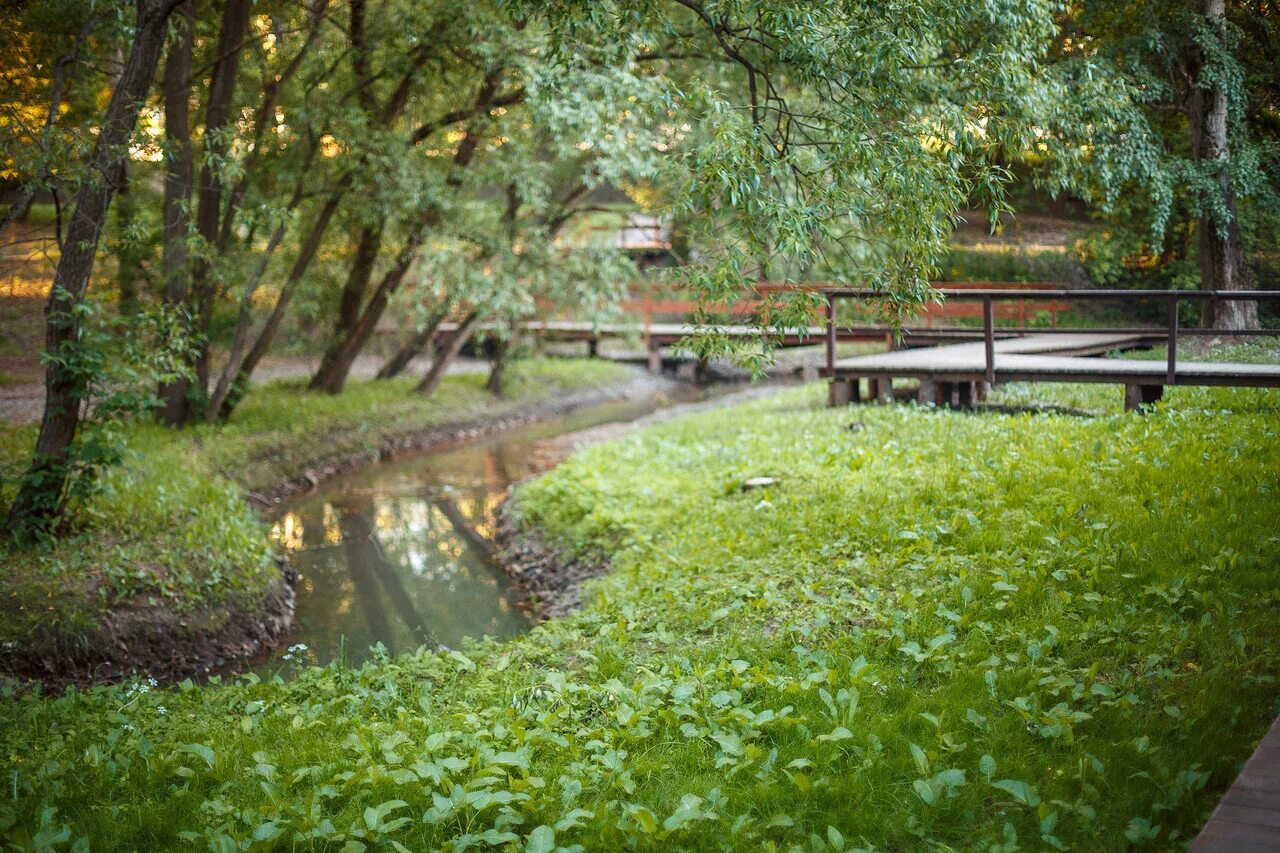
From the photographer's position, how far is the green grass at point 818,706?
3850 millimetres

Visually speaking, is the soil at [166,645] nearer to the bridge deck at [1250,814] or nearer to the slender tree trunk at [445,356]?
the bridge deck at [1250,814]

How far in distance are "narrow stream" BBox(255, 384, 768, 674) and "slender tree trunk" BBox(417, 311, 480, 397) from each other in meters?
2.20

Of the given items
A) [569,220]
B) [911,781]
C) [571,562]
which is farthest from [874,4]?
[569,220]

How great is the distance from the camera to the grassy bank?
7.24 meters

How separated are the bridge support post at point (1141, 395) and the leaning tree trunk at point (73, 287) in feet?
32.1

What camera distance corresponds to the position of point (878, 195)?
6.70 meters

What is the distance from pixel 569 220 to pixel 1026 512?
494 inches

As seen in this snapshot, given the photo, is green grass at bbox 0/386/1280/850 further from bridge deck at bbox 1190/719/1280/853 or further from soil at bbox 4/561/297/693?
soil at bbox 4/561/297/693

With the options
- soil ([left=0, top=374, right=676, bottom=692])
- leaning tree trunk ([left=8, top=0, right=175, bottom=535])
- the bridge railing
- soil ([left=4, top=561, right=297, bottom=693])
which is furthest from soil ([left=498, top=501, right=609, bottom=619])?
leaning tree trunk ([left=8, top=0, right=175, bottom=535])

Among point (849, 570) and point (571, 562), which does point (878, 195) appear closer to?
point (849, 570)

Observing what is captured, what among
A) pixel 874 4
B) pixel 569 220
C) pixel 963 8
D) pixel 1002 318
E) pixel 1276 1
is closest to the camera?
pixel 874 4

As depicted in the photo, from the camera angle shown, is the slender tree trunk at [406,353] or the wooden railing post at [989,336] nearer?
the wooden railing post at [989,336]

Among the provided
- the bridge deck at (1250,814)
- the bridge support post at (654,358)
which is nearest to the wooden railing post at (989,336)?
the bridge deck at (1250,814)

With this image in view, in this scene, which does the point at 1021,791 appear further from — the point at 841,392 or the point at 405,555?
the point at 841,392
